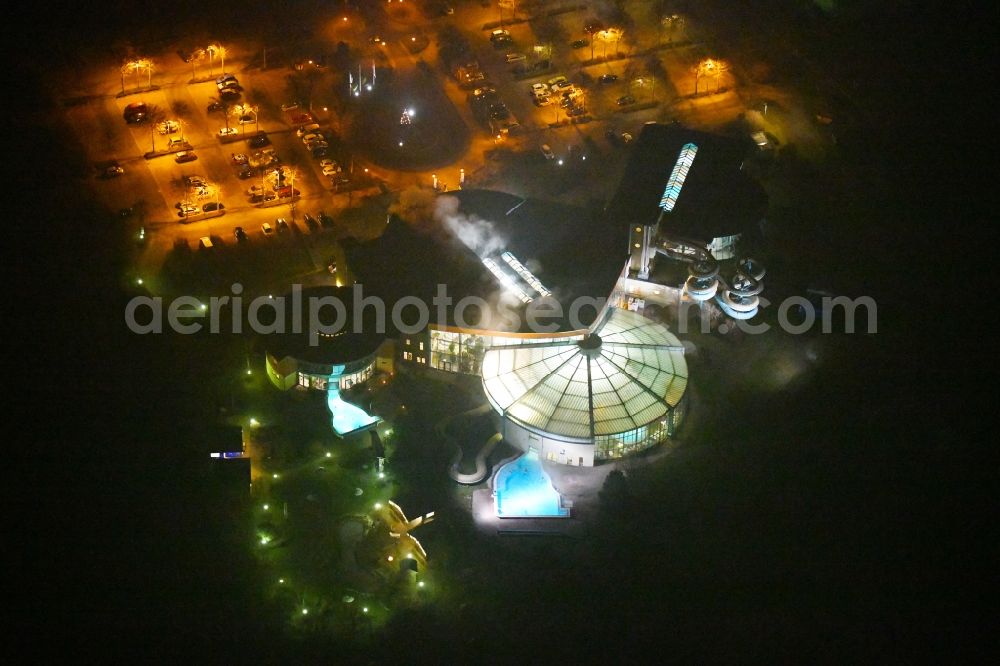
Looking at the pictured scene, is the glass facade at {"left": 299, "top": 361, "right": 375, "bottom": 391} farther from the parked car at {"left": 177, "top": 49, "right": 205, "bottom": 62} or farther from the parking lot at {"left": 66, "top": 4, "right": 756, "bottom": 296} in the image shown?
the parked car at {"left": 177, "top": 49, "right": 205, "bottom": 62}

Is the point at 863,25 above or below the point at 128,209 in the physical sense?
above

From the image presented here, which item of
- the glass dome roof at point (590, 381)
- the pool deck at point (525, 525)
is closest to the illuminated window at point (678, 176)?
the glass dome roof at point (590, 381)

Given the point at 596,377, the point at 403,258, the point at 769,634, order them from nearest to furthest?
the point at 769,634 < the point at 596,377 < the point at 403,258

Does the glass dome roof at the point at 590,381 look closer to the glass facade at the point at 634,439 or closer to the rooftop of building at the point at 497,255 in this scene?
the glass facade at the point at 634,439

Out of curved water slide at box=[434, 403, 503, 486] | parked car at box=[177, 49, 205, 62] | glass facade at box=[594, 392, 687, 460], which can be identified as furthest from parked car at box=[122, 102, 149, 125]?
glass facade at box=[594, 392, 687, 460]

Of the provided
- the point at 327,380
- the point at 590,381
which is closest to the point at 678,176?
the point at 590,381

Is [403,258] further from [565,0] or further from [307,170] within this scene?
[565,0]

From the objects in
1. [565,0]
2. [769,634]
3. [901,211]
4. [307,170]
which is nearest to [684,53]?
[565,0]
